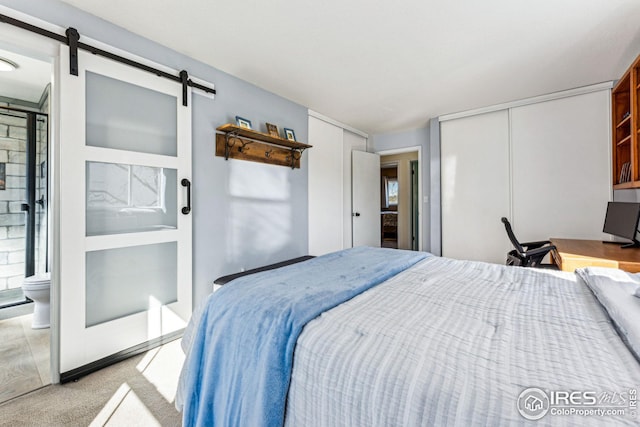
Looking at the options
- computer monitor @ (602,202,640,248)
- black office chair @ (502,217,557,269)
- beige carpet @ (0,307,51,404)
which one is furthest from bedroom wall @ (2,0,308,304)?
computer monitor @ (602,202,640,248)

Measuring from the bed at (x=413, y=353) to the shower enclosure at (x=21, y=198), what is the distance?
3236mm

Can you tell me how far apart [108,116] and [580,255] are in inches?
145

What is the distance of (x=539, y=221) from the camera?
3523 millimetres

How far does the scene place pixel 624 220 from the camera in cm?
254

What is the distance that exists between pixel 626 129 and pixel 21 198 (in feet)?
21.3

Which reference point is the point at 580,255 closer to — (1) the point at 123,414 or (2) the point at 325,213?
(2) the point at 325,213

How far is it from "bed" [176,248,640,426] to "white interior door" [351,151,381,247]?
11.4ft

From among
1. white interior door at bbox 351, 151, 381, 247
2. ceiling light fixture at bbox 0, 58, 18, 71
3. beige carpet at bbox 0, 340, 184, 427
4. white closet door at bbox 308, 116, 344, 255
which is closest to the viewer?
beige carpet at bbox 0, 340, 184, 427

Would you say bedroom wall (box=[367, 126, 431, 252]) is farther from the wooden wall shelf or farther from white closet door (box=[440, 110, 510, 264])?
the wooden wall shelf

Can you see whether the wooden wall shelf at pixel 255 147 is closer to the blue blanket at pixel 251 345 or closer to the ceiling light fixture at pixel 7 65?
the blue blanket at pixel 251 345

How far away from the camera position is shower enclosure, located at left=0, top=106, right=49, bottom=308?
3.16 m

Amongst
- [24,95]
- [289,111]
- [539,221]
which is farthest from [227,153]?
[539,221]

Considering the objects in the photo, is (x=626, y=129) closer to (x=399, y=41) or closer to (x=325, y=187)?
(x=399, y=41)

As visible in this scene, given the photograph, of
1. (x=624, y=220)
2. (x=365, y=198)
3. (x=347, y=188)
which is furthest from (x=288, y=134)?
(x=624, y=220)
